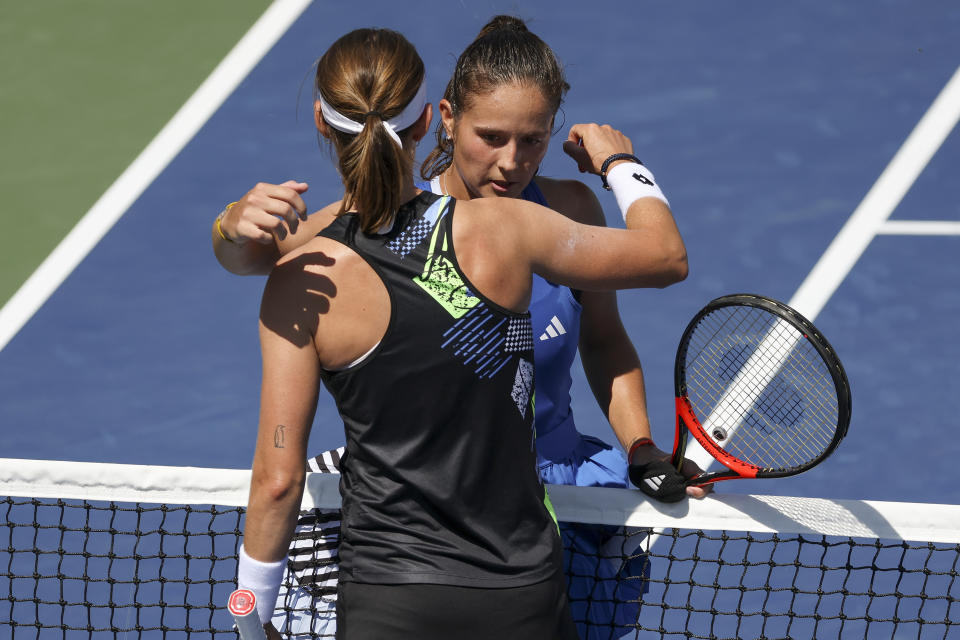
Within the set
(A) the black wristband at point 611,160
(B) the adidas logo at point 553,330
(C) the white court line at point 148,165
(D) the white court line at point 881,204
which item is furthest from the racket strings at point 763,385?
(C) the white court line at point 148,165

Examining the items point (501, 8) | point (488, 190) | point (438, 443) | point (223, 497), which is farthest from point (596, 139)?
point (501, 8)

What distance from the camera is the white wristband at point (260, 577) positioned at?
8.80 ft

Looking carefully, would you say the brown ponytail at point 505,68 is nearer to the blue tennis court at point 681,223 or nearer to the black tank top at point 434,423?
the black tank top at point 434,423

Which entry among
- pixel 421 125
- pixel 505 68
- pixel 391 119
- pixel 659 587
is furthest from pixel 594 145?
pixel 659 587

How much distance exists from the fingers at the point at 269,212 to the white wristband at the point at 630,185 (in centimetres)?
83

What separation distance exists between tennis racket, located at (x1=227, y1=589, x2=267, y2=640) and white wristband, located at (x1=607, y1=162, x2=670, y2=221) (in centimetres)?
126

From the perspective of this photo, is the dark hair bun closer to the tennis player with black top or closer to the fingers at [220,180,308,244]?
the tennis player with black top

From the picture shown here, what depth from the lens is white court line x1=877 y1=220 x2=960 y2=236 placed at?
23.0ft

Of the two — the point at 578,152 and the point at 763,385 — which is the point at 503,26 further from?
the point at 763,385

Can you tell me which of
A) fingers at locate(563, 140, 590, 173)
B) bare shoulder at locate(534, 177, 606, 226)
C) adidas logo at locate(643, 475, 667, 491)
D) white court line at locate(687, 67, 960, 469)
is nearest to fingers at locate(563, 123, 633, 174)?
fingers at locate(563, 140, 590, 173)

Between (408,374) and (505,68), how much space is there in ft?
3.77

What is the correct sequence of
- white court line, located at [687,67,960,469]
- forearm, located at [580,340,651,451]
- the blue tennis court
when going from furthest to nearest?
white court line, located at [687,67,960,469]
the blue tennis court
forearm, located at [580,340,651,451]

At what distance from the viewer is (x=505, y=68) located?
327cm

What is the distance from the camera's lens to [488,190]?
3350 millimetres
